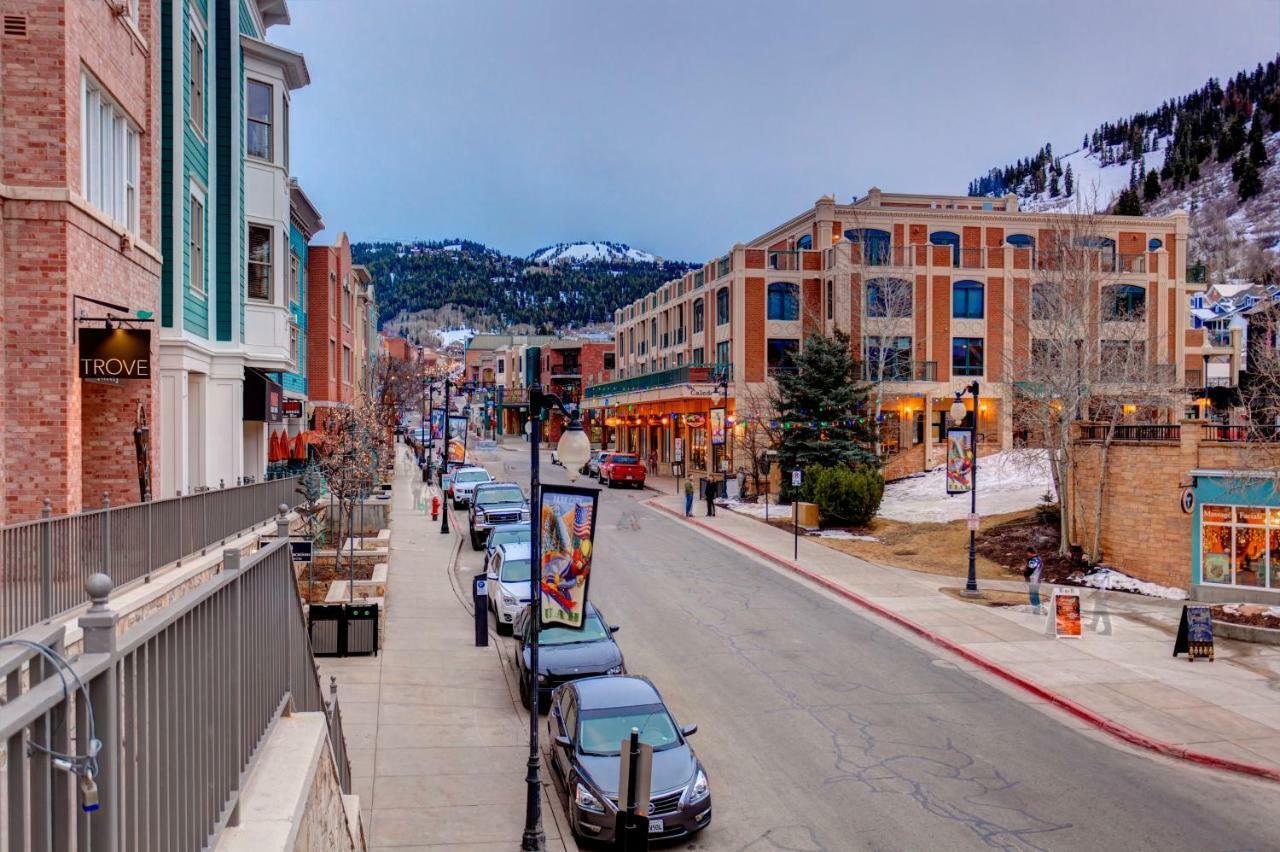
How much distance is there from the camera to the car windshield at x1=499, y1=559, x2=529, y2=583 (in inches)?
842

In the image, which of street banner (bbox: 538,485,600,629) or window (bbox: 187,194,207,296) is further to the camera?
window (bbox: 187,194,207,296)

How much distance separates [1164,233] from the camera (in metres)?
62.3

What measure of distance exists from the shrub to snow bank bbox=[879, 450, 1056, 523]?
1935 mm

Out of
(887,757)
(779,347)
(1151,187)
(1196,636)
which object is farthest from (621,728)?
(1151,187)

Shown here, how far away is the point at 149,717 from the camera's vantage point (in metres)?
3.33

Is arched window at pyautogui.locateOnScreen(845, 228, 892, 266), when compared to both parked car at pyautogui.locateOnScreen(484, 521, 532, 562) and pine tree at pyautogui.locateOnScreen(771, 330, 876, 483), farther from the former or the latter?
parked car at pyautogui.locateOnScreen(484, 521, 532, 562)

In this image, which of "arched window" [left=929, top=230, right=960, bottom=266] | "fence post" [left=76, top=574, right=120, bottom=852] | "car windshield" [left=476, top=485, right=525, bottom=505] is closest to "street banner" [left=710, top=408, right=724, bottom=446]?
"arched window" [left=929, top=230, right=960, bottom=266]

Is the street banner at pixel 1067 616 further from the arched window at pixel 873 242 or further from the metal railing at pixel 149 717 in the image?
the arched window at pixel 873 242

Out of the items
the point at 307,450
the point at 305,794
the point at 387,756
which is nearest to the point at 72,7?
the point at 387,756

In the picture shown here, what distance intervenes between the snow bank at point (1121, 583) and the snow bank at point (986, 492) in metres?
5.86

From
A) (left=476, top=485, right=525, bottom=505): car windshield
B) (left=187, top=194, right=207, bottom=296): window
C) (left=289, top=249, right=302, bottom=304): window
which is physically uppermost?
(left=289, top=249, right=302, bottom=304): window

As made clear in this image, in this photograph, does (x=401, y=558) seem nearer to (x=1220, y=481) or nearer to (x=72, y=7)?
(x=72, y=7)

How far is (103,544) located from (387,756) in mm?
4995

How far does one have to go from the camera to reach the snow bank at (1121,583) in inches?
1025
